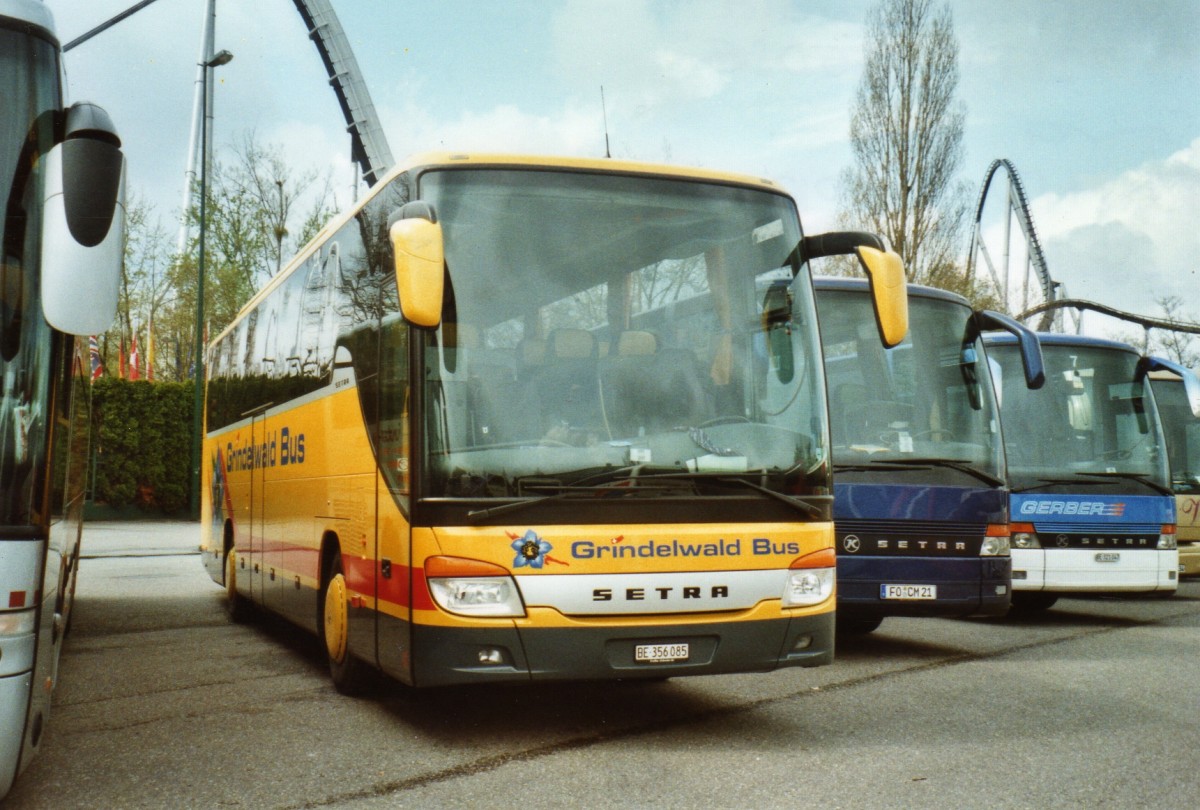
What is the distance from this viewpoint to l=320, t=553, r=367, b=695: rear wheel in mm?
7699

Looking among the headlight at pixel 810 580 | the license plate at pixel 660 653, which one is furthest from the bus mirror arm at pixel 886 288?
the license plate at pixel 660 653

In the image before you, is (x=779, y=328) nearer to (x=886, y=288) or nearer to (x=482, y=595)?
(x=886, y=288)

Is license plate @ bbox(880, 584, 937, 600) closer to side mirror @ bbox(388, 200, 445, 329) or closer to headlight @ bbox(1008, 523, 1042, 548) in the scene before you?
headlight @ bbox(1008, 523, 1042, 548)

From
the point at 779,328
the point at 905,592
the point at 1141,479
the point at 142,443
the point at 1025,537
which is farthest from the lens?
the point at 142,443

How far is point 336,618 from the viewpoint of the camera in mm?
7906

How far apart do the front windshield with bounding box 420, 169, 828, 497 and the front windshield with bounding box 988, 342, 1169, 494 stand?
5.75 metres

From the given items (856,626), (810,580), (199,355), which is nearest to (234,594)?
(856,626)

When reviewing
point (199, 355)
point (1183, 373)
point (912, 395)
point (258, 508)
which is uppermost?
point (199, 355)

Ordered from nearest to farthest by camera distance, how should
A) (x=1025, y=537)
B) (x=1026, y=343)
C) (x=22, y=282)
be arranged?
1. (x=22, y=282)
2. (x=1026, y=343)
3. (x=1025, y=537)

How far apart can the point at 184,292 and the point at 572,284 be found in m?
33.9

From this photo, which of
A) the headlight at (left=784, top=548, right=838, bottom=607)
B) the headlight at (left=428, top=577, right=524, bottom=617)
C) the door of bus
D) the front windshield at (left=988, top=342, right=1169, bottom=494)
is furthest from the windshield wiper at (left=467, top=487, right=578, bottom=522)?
the front windshield at (left=988, top=342, right=1169, bottom=494)

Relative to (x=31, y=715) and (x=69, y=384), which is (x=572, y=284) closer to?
(x=69, y=384)

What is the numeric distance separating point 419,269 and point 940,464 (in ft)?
16.9

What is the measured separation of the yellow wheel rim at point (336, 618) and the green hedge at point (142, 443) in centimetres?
2306
